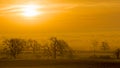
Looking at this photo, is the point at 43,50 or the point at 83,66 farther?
the point at 43,50

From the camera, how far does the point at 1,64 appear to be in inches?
1989

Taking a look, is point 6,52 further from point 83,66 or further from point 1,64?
point 83,66

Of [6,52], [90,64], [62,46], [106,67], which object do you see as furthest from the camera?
[62,46]

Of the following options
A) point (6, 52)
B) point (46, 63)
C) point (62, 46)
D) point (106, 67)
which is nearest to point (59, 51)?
point (62, 46)

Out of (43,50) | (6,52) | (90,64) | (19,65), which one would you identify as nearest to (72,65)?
(90,64)

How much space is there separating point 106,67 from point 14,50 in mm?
38780

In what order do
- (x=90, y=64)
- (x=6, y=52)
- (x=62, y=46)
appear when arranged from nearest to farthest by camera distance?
(x=90, y=64) < (x=6, y=52) < (x=62, y=46)

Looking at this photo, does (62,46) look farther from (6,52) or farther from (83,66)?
(83,66)

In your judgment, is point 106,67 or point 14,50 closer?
point 106,67

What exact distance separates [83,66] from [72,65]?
1.73 m

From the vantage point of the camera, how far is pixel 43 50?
88.4 metres

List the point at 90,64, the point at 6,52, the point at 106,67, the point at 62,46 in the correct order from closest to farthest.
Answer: the point at 106,67, the point at 90,64, the point at 6,52, the point at 62,46

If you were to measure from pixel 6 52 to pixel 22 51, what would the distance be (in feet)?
12.4

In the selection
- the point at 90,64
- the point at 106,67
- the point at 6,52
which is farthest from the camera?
the point at 6,52
